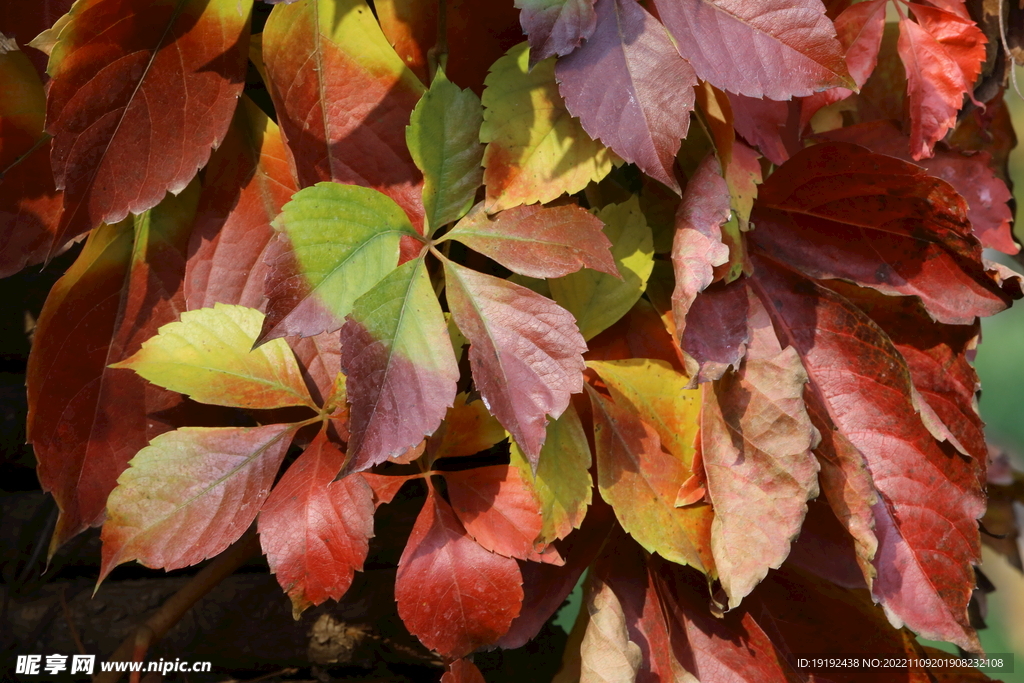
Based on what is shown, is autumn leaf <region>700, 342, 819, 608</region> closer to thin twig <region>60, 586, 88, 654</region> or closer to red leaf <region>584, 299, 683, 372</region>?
red leaf <region>584, 299, 683, 372</region>

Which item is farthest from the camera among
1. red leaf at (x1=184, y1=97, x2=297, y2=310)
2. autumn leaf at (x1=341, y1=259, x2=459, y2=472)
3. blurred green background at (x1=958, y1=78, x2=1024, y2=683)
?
blurred green background at (x1=958, y1=78, x2=1024, y2=683)

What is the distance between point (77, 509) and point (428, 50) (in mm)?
332

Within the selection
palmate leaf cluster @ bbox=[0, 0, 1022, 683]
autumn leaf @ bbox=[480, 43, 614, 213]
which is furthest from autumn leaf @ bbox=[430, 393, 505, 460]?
autumn leaf @ bbox=[480, 43, 614, 213]

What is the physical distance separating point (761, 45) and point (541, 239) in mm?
154

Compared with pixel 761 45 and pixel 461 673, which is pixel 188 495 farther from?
pixel 761 45

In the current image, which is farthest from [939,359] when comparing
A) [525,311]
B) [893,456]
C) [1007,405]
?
[1007,405]

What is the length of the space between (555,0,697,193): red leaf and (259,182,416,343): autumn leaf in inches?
4.5

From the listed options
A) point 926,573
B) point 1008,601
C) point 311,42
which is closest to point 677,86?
point 311,42

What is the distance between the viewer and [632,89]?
14.0 inches

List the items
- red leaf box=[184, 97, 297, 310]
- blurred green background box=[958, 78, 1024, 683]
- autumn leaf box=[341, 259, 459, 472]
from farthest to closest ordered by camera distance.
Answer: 1. blurred green background box=[958, 78, 1024, 683]
2. red leaf box=[184, 97, 297, 310]
3. autumn leaf box=[341, 259, 459, 472]

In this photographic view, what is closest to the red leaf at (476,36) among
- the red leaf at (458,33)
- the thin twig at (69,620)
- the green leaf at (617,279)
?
the red leaf at (458,33)

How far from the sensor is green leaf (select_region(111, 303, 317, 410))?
40 cm

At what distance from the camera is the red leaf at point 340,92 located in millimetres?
392

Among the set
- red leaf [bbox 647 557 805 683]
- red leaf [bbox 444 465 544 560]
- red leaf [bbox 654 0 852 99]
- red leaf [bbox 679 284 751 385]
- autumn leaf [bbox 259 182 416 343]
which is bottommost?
red leaf [bbox 647 557 805 683]
